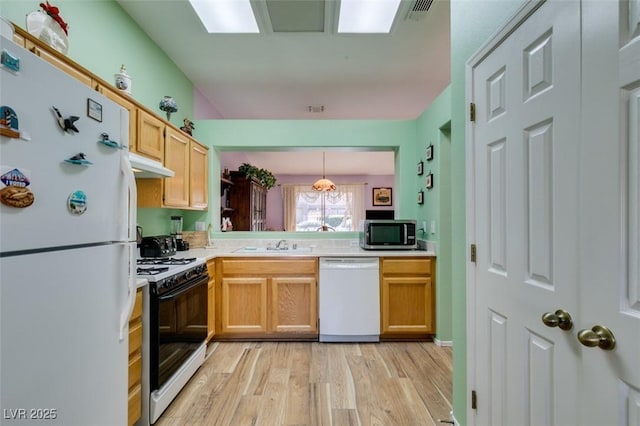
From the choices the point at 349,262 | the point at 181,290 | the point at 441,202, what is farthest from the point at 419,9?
the point at 181,290

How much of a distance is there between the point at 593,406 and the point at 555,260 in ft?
1.35

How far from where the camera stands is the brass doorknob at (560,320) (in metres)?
0.90

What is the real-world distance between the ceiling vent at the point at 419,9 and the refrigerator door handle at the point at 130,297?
2430 mm

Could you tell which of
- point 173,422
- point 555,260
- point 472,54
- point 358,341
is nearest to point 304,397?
point 173,422

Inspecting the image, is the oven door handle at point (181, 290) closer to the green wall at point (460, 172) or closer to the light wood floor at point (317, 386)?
the light wood floor at point (317, 386)

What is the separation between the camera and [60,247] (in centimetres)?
97

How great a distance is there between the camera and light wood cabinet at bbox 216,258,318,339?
2896 millimetres

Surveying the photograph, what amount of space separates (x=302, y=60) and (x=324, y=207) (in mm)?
5827

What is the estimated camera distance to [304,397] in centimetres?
200

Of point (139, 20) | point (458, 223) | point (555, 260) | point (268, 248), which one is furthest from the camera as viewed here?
point (268, 248)

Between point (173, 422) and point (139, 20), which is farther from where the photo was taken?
point (139, 20)

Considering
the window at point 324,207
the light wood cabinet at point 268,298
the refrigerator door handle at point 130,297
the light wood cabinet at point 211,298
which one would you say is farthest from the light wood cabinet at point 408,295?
the window at point 324,207

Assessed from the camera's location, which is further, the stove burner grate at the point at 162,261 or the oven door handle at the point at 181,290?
the stove burner grate at the point at 162,261

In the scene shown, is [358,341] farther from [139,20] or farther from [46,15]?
[139,20]
